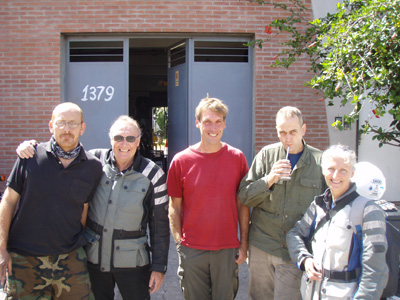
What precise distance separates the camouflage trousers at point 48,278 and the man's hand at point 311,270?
1.49 metres

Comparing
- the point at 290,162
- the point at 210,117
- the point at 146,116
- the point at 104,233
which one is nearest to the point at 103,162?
the point at 104,233

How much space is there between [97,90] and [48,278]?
4.54 meters

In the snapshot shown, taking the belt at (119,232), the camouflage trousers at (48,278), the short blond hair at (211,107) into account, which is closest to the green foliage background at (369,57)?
the short blond hair at (211,107)

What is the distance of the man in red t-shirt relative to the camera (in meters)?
2.85

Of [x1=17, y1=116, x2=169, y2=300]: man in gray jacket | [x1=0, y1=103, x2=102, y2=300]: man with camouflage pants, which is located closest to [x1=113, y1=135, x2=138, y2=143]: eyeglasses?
[x1=17, y1=116, x2=169, y2=300]: man in gray jacket

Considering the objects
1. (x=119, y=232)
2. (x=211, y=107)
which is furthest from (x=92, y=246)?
(x=211, y=107)

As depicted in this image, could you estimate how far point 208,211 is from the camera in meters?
2.85

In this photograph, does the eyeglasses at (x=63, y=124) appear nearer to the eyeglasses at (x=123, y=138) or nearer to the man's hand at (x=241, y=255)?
the eyeglasses at (x=123, y=138)

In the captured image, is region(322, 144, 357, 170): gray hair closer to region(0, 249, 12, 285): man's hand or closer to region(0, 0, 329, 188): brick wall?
region(0, 249, 12, 285): man's hand

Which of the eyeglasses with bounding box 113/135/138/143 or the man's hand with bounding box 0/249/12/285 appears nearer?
the man's hand with bounding box 0/249/12/285

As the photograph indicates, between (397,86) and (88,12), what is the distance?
4880 millimetres

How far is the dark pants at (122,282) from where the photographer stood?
2.78 m

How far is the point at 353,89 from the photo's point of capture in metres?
3.50

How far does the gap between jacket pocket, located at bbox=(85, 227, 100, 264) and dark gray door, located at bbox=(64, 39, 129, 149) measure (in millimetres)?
4024
